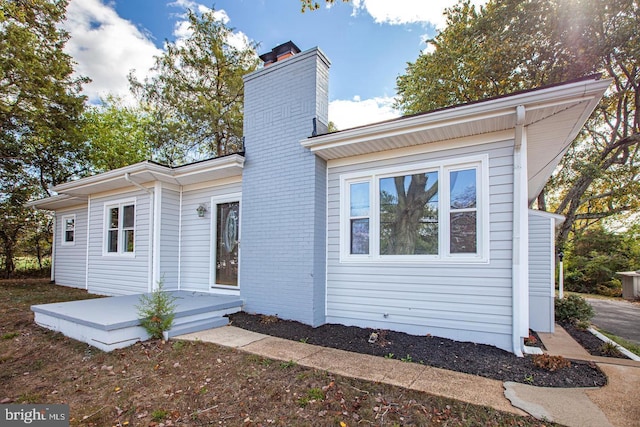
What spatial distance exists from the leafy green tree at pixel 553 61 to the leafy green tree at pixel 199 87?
9216 millimetres

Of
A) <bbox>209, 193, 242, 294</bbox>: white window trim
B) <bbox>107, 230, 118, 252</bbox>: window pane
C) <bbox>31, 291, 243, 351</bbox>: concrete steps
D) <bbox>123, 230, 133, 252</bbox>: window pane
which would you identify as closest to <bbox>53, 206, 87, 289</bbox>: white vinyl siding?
<bbox>107, 230, 118, 252</bbox>: window pane

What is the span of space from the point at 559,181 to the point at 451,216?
13.7 m

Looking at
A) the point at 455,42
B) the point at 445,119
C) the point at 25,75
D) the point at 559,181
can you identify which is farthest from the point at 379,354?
the point at 559,181

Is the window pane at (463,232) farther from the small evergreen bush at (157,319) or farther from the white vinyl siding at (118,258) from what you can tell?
the white vinyl siding at (118,258)

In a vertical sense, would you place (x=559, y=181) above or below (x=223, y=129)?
below

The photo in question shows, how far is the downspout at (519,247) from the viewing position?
3.97m

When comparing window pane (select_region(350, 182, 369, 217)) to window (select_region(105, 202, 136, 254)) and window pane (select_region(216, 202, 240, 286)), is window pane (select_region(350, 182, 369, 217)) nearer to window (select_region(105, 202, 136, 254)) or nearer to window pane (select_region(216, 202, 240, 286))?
window pane (select_region(216, 202, 240, 286))

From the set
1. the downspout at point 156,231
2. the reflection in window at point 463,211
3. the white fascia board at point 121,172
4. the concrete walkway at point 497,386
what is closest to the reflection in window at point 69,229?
the white fascia board at point 121,172

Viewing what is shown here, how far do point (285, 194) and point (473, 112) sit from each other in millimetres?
3306

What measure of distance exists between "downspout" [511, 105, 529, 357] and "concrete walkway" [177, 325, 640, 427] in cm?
71

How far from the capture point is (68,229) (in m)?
11.0

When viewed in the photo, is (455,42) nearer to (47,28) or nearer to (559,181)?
(559,181)

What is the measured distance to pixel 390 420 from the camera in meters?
2.48

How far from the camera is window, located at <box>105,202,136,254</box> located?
8062 millimetres
